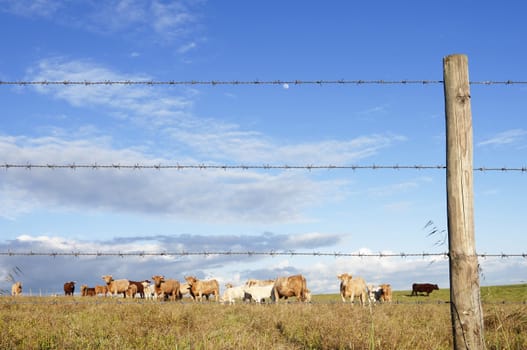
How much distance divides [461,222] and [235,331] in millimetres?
4497

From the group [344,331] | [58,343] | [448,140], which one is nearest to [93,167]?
[58,343]

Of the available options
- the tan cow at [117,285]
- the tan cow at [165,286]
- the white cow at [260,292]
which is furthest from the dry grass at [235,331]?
the tan cow at [117,285]

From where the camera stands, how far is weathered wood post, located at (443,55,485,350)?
17.3ft

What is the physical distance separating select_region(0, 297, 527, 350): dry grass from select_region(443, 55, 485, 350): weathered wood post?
27.9 inches

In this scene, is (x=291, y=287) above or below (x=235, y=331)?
below

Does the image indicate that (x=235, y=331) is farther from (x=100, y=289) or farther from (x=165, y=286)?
(x=100, y=289)

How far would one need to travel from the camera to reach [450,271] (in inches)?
215

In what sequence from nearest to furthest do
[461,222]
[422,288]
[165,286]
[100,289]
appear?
[461,222] < [165,286] < [100,289] < [422,288]

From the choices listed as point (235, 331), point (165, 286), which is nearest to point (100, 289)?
point (165, 286)

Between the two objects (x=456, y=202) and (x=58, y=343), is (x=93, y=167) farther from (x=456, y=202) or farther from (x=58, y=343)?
(x=456, y=202)

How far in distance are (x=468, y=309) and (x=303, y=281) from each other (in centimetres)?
2268

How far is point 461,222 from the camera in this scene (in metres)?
5.40

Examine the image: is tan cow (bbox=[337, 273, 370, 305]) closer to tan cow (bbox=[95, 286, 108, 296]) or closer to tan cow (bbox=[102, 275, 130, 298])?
tan cow (bbox=[102, 275, 130, 298])

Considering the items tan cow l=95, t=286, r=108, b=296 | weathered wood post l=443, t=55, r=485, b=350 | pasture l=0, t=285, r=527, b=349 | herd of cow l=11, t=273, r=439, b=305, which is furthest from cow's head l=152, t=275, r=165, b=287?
weathered wood post l=443, t=55, r=485, b=350
